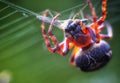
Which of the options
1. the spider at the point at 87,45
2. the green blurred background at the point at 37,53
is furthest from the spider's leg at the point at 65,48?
the green blurred background at the point at 37,53

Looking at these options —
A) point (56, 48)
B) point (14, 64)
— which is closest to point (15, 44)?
point (14, 64)

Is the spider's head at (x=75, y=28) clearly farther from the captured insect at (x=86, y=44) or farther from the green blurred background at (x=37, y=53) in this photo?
the green blurred background at (x=37, y=53)

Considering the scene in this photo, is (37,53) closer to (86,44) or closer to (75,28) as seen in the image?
(86,44)

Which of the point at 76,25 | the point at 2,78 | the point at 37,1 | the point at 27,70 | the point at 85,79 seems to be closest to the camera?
the point at 76,25

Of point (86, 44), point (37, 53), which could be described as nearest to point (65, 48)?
point (86, 44)

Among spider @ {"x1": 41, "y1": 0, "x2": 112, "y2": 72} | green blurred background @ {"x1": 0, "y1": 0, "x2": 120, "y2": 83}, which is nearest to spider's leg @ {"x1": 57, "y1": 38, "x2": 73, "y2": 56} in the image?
spider @ {"x1": 41, "y1": 0, "x2": 112, "y2": 72}

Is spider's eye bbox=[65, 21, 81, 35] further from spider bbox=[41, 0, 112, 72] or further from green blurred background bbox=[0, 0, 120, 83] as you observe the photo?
green blurred background bbox=[0, 0, 120, 83]

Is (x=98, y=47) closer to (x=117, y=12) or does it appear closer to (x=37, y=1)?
(x=37, y=1)
